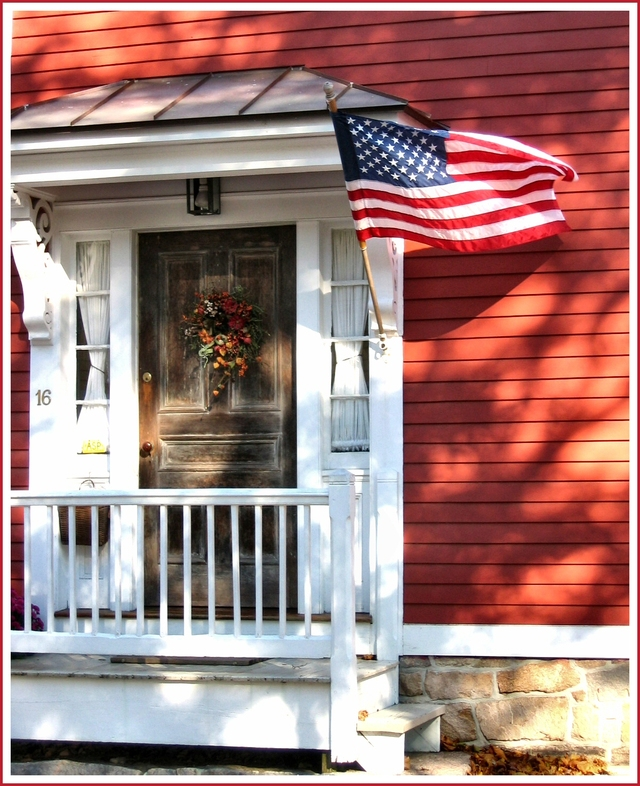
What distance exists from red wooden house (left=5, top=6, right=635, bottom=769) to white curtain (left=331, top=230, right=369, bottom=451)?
0.01 meters

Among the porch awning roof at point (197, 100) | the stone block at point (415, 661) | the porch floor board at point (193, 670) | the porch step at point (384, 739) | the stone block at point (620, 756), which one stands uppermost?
the porch awning roof at point (197, 100)

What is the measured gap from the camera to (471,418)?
5.59m

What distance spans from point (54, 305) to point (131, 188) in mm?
817

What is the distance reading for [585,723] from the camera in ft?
17.6

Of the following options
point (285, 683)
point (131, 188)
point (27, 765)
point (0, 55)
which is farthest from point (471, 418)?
point (0, 55)

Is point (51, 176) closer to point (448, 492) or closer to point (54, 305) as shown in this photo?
point (54, 305)

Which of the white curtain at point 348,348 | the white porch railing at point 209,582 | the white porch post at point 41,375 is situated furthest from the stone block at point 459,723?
the white porch post at point 41,375

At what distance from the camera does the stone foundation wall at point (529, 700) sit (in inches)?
211

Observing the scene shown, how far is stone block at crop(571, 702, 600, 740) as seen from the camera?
535 centimetres

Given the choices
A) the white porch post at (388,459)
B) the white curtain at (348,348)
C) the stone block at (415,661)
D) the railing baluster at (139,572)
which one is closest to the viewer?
the railing baluster at (139,572)

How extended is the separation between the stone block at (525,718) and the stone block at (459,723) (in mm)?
47

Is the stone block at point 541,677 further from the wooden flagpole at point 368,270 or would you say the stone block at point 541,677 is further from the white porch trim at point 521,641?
the wooden flagpole at point 368,270

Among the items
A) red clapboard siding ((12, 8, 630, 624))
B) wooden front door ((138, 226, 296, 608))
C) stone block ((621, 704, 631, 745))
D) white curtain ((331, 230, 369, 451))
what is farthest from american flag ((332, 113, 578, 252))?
stone block ((621, 704, 631, 745))

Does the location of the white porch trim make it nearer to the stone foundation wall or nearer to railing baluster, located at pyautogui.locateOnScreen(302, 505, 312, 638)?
the stone foundation wall
